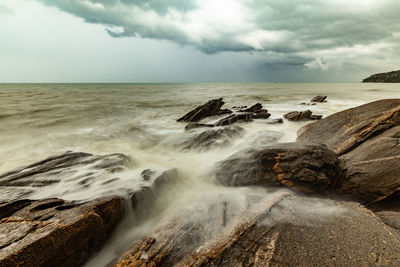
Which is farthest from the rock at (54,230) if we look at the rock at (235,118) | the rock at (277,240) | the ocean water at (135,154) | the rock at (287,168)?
the rock at (235,118)

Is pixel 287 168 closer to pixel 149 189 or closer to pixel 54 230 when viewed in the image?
pixel 149 189

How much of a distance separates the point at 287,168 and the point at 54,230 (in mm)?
4657

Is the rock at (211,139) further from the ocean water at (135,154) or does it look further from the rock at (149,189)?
the rock at (149,189)

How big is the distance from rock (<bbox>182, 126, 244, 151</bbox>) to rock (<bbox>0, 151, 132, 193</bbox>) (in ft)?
10.2

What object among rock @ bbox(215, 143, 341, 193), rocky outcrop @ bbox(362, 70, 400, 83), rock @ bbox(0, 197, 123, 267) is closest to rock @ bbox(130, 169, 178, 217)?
rock @ bbox(0, 197, 123, 267)

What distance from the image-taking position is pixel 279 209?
3.50m

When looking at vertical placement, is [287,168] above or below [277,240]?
above

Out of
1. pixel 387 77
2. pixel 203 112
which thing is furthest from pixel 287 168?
pixel 387 77

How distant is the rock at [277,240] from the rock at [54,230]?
67 cm

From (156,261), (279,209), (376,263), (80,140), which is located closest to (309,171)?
(279,209)

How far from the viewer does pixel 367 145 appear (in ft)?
17.4

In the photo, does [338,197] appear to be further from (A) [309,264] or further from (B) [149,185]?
(B) [149,185]

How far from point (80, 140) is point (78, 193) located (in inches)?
305

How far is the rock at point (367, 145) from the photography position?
4293 mm
